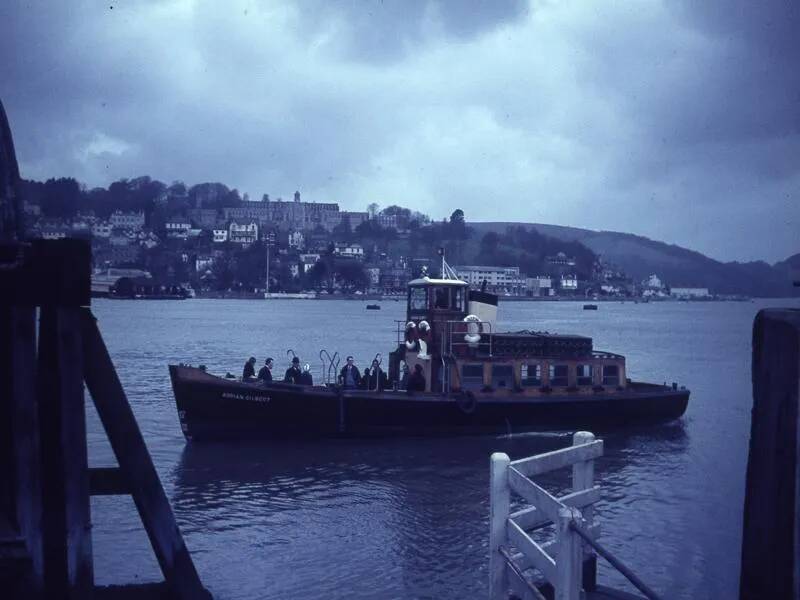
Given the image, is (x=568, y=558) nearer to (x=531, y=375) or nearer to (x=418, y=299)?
(x=531, y=375)

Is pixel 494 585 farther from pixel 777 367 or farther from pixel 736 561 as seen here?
pixel 736 561

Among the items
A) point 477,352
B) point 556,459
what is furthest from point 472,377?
point 556,459

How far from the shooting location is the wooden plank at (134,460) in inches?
203

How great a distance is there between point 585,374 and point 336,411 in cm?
778

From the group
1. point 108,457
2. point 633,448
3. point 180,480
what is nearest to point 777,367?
point 180,480

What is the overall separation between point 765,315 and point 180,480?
634 inches

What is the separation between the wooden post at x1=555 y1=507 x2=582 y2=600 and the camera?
4.90 m

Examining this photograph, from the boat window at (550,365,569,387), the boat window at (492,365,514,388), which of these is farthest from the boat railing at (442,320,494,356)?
the boat window at (550,365,569,387)

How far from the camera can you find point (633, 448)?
23781mm

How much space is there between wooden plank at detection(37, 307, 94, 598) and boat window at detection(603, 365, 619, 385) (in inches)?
811

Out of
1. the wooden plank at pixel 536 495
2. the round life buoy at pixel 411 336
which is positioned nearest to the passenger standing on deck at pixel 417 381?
the round life buoy at pixel 411 336

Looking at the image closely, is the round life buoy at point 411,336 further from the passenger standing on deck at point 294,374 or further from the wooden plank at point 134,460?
the wooden plank at point 134,460

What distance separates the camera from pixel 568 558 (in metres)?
5.00

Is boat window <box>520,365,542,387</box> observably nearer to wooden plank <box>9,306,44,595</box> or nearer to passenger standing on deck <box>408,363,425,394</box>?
passenger standing on deck <box>408,363,425,394</box>
